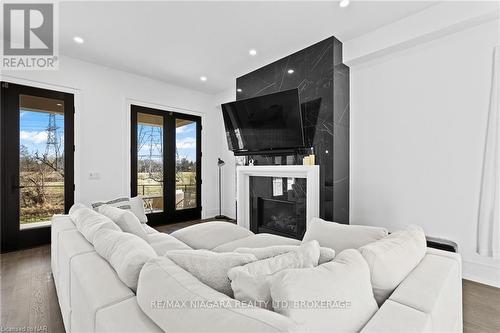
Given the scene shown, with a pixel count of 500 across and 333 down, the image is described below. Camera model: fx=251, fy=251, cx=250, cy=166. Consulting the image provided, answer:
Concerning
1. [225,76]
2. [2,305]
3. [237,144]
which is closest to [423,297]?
[2,305]

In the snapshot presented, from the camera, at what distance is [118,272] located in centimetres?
111

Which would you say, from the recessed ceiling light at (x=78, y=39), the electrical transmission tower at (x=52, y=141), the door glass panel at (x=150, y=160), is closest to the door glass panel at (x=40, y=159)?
the electrical transmission tower at (x=52, y=141)

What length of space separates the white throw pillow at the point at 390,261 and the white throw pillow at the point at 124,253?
3.27 feet

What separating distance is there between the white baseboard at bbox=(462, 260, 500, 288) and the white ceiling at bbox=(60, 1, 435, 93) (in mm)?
2679

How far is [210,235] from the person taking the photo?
2.36 m

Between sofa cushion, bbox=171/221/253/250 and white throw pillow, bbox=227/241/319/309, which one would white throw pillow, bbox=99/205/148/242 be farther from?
white throw pillow, bbox=227/241/319/309

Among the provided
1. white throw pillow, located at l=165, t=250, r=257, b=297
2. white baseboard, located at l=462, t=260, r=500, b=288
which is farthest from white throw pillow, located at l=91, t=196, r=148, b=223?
white baseboard, located at l=462, t=260, r=500, b=288

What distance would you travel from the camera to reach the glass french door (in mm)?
4555

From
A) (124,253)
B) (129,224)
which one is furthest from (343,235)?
(129,224)

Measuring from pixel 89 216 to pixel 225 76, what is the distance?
11.1 feet

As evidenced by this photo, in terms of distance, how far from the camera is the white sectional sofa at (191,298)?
726 millimetres

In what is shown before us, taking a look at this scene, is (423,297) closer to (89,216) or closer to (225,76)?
(89,216)

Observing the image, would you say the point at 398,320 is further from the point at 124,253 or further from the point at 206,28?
the point at 206,28

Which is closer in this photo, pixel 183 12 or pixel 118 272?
pixel 118 272
